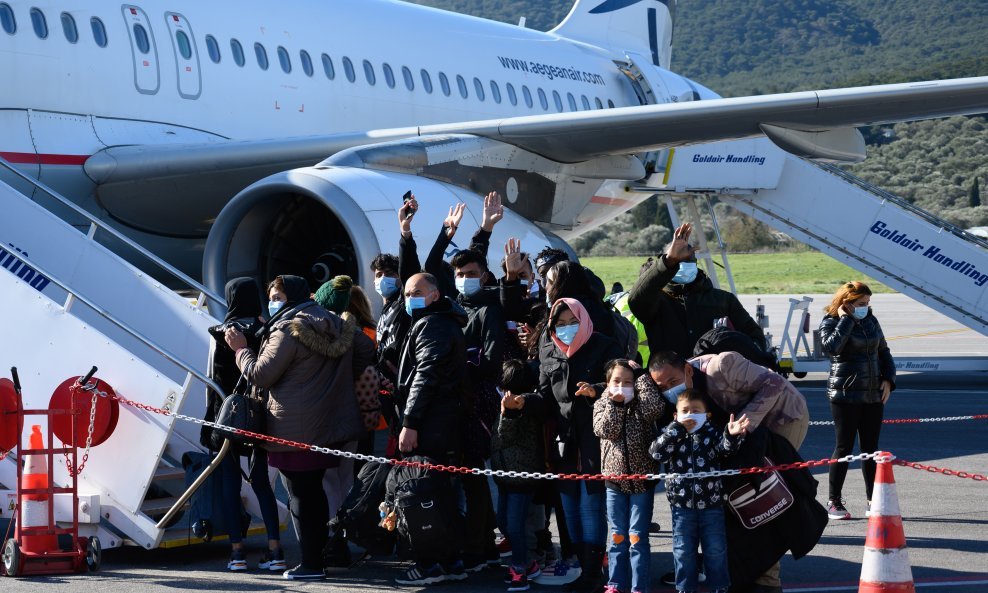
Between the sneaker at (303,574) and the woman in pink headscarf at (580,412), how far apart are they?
130cm

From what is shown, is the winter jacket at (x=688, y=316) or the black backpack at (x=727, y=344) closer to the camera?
the black backpack at (x=727, y=344)

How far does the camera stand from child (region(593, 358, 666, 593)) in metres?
5.98

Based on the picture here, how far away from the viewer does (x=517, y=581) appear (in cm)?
652

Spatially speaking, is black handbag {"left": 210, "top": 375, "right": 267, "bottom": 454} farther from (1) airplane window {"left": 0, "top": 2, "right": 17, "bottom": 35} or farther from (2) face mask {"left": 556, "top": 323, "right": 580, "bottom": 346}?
(1) airplane window {"left": 0, "top": 2, "right": 17, "bottom": 35}

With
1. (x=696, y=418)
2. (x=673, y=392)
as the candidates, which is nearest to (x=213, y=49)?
(x=673, y=392)

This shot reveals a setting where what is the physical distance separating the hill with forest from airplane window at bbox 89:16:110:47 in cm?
5854

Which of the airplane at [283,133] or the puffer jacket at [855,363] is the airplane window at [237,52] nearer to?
the airplane at [283,133]

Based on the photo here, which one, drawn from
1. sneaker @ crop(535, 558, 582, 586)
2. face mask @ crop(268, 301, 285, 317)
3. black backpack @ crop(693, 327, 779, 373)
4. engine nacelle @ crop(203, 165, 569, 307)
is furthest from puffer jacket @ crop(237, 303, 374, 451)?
engine nacelle @ crop(203, 165, 569, 307)

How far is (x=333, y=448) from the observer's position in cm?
688

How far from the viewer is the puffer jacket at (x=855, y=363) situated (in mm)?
8148

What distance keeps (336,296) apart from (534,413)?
1.78 metres

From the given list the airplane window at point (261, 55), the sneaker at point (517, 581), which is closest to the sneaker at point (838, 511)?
the sneaker at point (517, 581)

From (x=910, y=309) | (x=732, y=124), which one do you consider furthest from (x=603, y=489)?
(x=910, y=309)

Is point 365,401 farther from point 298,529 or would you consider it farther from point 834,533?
point 834,533
